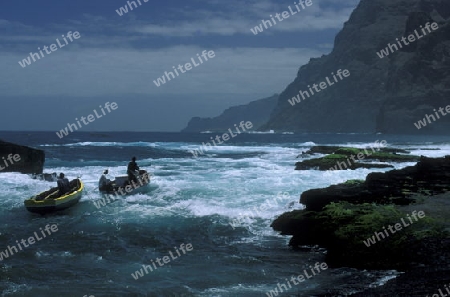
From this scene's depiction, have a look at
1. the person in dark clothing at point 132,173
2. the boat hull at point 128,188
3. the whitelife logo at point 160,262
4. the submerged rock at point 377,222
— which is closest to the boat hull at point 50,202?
the boat hull at point 128,188

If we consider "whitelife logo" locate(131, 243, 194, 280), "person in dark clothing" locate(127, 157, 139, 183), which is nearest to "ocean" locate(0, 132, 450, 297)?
"whitelife logo" locate(131, 243, 194, 280)

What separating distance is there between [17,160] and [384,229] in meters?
32.5

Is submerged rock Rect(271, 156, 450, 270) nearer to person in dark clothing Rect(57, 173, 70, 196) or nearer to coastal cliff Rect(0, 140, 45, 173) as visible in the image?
person in dark clothing Rect(57, 173, 70, 196)

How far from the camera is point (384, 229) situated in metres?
14.6

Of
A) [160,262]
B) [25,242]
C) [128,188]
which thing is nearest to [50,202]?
[25,242]

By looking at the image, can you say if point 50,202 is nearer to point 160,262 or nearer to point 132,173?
point 132,173

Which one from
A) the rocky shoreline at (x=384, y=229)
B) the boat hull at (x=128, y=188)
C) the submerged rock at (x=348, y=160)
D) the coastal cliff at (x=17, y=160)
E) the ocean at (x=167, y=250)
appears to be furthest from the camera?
the submerged rock at (x=348, y=160)

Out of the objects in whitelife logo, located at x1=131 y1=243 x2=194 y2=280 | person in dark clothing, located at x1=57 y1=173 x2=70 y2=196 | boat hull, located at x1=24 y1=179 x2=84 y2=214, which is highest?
person in dark clothing, located at x1=57 y1=173 x2=70 y2=196

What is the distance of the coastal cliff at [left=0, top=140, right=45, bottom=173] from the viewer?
37969 mm

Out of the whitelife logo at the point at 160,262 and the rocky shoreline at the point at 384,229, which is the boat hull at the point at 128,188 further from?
the rocky shoreline at the point at 384,229

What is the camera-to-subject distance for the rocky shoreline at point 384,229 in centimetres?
1208

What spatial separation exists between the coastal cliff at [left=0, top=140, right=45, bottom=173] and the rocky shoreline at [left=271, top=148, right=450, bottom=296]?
26912 millimetres

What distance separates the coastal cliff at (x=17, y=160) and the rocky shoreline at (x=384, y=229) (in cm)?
2691

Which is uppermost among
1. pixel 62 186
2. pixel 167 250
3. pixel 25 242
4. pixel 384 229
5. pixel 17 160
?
pixel 17 160
